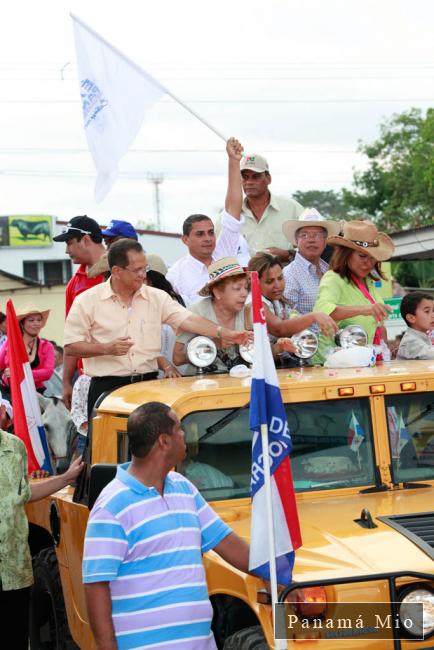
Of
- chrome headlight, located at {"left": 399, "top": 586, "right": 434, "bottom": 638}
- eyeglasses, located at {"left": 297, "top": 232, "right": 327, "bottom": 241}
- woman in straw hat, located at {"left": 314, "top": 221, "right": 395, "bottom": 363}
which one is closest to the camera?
chrome headlight, located at {"left": 399, "top": 586, "right": 434, "bottom": 638}

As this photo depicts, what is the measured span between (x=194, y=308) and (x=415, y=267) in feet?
86.4

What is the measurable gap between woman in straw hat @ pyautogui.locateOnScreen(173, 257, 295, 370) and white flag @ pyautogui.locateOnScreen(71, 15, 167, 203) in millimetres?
2012

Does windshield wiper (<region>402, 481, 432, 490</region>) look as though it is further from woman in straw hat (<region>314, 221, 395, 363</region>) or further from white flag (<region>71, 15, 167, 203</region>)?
white flag (<region>71, 15, 167, 203</region>)

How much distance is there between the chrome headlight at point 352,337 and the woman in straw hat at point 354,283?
0.28 meters

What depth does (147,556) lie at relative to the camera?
445cm

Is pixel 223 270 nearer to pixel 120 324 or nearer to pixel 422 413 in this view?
pixel 120 324

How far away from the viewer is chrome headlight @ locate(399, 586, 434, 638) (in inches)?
176

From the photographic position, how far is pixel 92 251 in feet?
27.7

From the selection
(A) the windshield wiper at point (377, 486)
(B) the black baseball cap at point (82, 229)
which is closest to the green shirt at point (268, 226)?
(B) the black baseball cap at point (82, 229)

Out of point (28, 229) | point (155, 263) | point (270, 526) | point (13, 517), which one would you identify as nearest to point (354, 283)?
point (155, 263)

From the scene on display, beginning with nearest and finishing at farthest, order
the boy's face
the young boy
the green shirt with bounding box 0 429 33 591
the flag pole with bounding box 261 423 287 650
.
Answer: the flag pole with bounding box 261 423 287 650 → the green shirt with bounding box 0 429 33 591 → the young boy → the boy's face

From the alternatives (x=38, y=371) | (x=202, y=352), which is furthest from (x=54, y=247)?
(x=202, y=352)

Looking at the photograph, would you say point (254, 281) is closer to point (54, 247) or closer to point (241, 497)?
point (241, 497)

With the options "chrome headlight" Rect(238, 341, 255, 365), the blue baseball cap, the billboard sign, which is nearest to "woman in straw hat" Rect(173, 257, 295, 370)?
"chrome headlight" Rect(238, 341, 255, 365)
